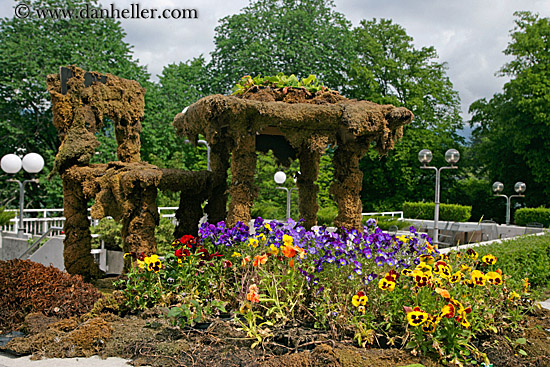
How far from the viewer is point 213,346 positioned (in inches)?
135

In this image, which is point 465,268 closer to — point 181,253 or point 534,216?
point 181,253

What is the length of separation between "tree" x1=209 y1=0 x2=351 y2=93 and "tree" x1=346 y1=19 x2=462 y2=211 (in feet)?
4.61

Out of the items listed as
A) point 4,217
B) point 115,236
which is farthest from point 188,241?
point 4,217

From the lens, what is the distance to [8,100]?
19062 millimetres

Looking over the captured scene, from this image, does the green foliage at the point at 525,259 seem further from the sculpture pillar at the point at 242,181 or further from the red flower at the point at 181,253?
the red flower at the point at 181,253

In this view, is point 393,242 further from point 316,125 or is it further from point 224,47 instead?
point 224,47

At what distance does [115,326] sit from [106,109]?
308cm

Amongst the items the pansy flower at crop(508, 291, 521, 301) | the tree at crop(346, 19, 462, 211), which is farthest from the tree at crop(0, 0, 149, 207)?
the pansy flower at crop(508, 291, 521, 301)

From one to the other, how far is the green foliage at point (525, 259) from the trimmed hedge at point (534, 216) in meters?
10.6

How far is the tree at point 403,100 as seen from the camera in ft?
78.2

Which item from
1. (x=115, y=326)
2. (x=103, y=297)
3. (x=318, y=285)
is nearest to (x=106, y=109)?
(x=103, y=297)

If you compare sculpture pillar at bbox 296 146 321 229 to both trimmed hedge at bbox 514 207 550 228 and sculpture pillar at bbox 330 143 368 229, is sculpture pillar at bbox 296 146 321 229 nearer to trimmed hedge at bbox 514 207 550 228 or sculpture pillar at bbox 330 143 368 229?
sculpture pillar at bbox 330 143 368 229

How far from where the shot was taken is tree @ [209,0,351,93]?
70.6ft

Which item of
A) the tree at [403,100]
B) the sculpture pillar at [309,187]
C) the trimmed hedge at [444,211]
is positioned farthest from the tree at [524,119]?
the sculpture pillar at [309,187]
